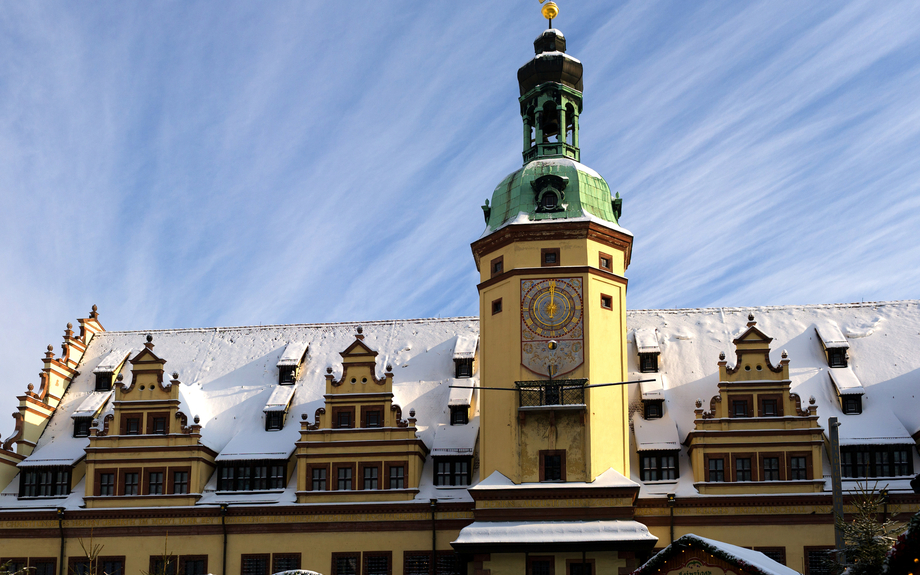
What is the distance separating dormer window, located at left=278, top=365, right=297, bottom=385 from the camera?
162ft

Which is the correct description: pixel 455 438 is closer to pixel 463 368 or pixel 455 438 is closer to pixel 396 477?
pixel 396 477

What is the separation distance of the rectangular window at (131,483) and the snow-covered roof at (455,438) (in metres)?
12.9

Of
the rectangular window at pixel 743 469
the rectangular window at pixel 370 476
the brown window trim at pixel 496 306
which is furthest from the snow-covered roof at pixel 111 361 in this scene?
the rectangular window at pixel 743 469

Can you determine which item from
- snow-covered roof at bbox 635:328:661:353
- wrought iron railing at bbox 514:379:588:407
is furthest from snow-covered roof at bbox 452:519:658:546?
snow-covered roof at bbox 635:328:661:353

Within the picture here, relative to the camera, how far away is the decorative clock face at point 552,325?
42688mm

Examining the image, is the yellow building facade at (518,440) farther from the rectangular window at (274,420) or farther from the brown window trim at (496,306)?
the brown window trim at (496,306)

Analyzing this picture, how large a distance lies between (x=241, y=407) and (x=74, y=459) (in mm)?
7538

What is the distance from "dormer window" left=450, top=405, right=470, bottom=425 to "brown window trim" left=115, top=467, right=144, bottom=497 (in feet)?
44.5

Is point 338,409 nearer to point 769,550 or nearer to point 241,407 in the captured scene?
point 241,407

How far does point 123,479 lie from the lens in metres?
45.4

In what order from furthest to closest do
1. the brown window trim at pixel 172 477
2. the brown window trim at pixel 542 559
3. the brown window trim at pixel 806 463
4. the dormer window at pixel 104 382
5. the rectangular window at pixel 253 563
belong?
the dormer window at pixel 104 382, the brown window trim at pixel 172 477, the rectangular window at pixel 253 563, the brown window trim at pixel 806 463, the brown window trim at pixel 542 559

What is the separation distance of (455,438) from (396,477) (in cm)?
306

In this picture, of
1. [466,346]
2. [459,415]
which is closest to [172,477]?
[459,415]

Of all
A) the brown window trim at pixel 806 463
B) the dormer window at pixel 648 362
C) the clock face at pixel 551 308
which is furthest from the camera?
the dormer window at pixel 648 362
